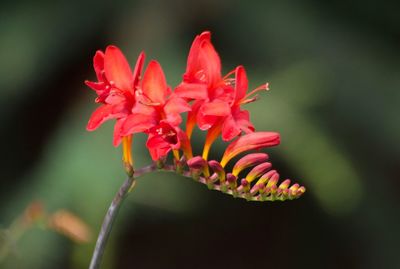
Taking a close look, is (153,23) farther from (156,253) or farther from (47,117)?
(156,253)

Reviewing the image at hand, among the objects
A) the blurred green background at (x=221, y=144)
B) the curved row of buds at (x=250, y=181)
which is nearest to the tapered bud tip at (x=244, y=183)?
the curved row of buds at (x=250, y=181)

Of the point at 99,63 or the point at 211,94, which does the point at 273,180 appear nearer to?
the point at 211,94

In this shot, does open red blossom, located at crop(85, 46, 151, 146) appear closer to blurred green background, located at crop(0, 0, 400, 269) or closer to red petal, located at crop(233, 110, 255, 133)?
red petal, located at crop(233, 110, 255, 133)

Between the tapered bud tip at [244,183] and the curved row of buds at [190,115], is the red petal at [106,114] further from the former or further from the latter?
the tapered bud tip at [244,183]

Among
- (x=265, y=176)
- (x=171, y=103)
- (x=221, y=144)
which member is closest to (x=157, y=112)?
(x=171, y=103)

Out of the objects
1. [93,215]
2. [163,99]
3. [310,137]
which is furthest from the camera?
[310,137]

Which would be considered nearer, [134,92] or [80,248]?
[134,92]

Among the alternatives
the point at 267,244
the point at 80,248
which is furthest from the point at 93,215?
the point at 267,244
